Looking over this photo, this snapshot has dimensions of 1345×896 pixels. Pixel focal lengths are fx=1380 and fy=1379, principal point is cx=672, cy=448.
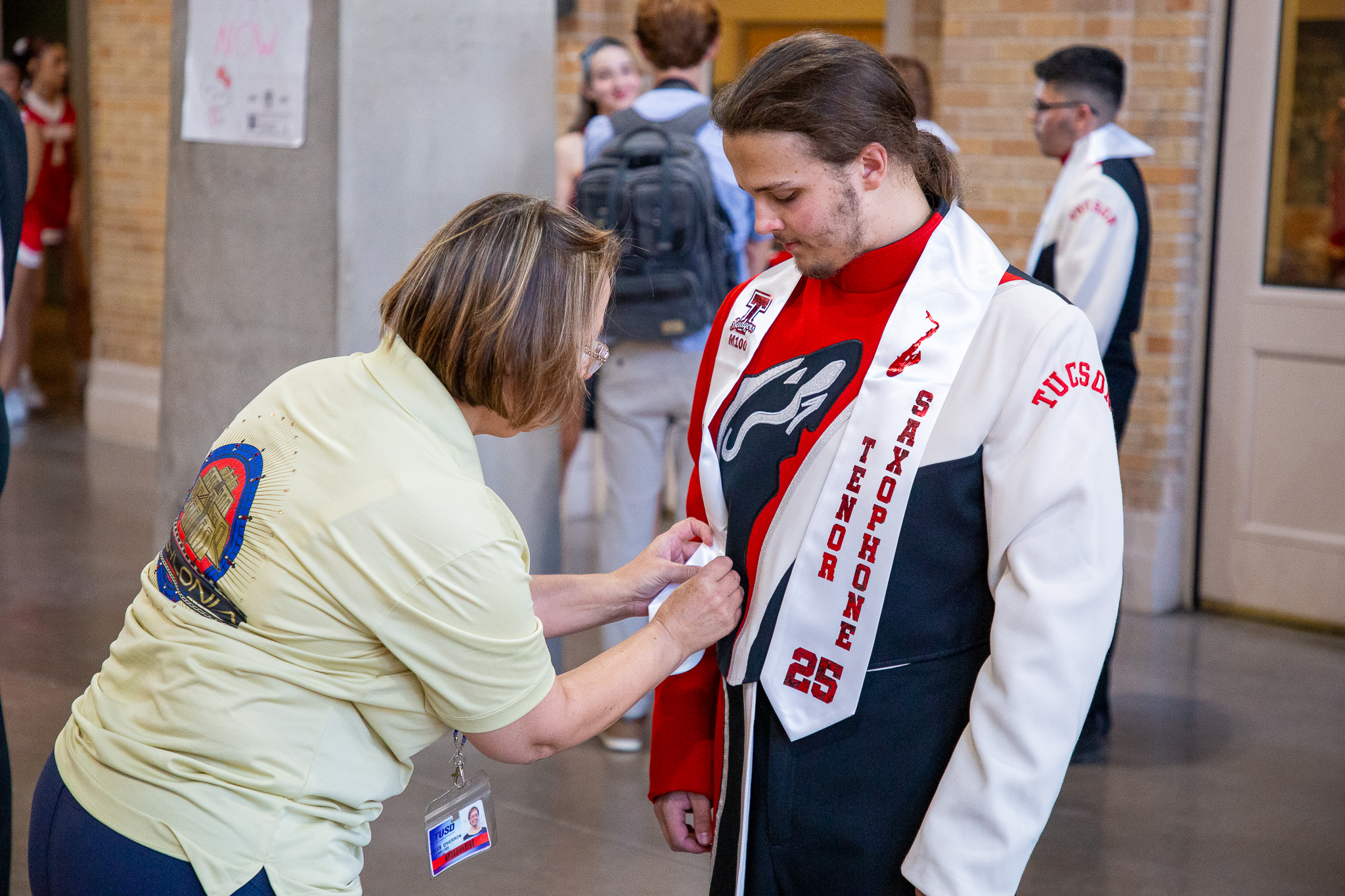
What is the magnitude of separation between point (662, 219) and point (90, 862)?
2.40 m

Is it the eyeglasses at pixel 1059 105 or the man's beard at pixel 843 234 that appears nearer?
the man's beard at pixel 843 234

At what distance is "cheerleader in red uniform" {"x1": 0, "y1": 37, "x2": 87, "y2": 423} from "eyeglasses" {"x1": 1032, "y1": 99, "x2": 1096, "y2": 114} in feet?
18.7

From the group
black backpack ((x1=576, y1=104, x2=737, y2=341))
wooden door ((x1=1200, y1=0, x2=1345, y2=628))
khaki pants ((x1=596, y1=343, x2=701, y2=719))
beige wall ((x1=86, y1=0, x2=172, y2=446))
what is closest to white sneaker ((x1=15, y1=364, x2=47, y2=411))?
beige wall ((x1=86, y1=0, x2=172, y2=446))

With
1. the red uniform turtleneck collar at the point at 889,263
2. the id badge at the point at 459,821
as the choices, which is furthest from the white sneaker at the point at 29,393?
the red uniform turtleneck collar at the point at 889,263

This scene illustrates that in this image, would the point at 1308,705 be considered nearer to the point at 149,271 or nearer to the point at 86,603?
the point at 86,603

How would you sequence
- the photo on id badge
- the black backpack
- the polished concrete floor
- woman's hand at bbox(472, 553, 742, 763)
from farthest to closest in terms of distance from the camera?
the black backpack, the polished concrete floor, the photo on id badge, woman's hand at bbox(472, 553, 742, 763)

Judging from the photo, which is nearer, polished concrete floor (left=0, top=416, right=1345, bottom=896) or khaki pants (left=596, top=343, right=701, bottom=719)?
polished concrete floor (left=0, top=416, right=1345, bottom=896)

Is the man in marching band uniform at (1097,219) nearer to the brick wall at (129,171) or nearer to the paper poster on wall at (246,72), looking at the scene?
the paper poster on wall at (246,72)

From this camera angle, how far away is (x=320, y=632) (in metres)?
1.39

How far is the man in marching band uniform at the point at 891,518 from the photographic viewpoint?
1.44 meters

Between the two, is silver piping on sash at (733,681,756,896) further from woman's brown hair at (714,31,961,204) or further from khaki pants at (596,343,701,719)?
khaki pants at (596,343,701,719)

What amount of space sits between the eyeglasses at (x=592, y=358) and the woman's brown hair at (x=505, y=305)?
2cm

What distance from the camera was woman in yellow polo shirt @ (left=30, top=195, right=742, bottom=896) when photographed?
4.54 feet

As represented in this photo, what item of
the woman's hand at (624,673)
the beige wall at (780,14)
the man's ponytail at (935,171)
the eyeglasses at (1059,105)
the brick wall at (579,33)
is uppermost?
the beige wall at (780,14)
